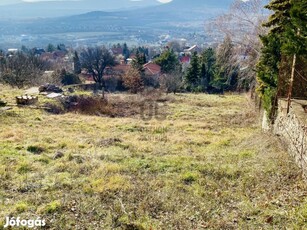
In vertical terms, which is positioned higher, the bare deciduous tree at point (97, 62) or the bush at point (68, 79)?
the bare deciduous tree at point (97, 62)

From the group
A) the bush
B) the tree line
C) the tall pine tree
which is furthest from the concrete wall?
the bush

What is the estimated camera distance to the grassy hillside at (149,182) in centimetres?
465

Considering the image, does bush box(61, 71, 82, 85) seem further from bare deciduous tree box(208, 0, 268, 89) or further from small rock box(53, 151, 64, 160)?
small rock box(53, 151, 64, 160)

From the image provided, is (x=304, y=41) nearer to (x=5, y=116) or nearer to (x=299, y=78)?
(x=299, y=78)

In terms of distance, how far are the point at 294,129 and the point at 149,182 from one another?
3.60m

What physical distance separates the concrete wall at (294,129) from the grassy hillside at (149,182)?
249mm

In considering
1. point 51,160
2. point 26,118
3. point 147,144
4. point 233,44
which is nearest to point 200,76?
point 233,44

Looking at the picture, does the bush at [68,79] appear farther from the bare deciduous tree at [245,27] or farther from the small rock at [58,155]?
the small rock at [58,155]

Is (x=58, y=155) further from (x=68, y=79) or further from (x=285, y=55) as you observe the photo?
(x=68, y=79)

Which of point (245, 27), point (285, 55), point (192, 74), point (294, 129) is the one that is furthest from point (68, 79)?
point (294, 129)

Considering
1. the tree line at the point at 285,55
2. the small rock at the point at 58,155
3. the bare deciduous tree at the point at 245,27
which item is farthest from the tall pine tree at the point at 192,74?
the small rock at the point at 58,155

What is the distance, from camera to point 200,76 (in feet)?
133

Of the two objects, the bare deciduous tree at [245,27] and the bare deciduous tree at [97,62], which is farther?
the bare deciduous tree at [97,62]

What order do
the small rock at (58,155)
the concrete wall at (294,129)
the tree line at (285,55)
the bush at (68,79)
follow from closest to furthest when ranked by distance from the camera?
the concrete wall at (294,129)
the tree line at (285,55)
the small rock at (58,155)
the bush at (68,79)
